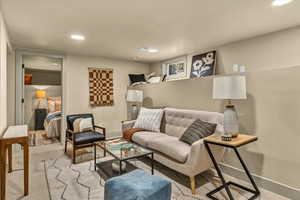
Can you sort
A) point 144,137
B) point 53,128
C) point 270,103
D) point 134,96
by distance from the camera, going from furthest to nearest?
point 53,128 < point 134,96 < point 144,137 < point 270,103

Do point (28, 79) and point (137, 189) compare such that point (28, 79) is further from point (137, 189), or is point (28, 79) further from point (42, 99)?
point (137, 189)

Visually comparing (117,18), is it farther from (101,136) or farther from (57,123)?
(57,123)

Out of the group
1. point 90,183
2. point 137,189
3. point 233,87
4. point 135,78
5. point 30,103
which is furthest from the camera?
point 30,103

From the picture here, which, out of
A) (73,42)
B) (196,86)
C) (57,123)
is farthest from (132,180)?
(57,123)

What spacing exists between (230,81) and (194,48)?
1958 mm

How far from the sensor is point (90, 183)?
2375 millimetres

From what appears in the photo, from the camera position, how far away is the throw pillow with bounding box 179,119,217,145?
2405 mm

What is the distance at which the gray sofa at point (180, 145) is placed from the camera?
83.4 inches

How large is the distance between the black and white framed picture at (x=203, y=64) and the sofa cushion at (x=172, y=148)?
6.05 feet

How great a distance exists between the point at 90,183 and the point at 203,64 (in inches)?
124

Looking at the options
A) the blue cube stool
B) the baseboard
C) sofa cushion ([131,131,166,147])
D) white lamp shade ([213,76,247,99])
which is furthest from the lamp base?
sofa cushion ([131,131,166,147])

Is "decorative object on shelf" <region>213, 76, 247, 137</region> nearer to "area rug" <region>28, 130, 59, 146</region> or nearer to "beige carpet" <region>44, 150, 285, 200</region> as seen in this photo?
"beige carpet" <region>44, 150, 285, 200</region>

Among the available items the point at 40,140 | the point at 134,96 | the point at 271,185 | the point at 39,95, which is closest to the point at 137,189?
the point at 271,185

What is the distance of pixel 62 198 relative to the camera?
6.61 ft
